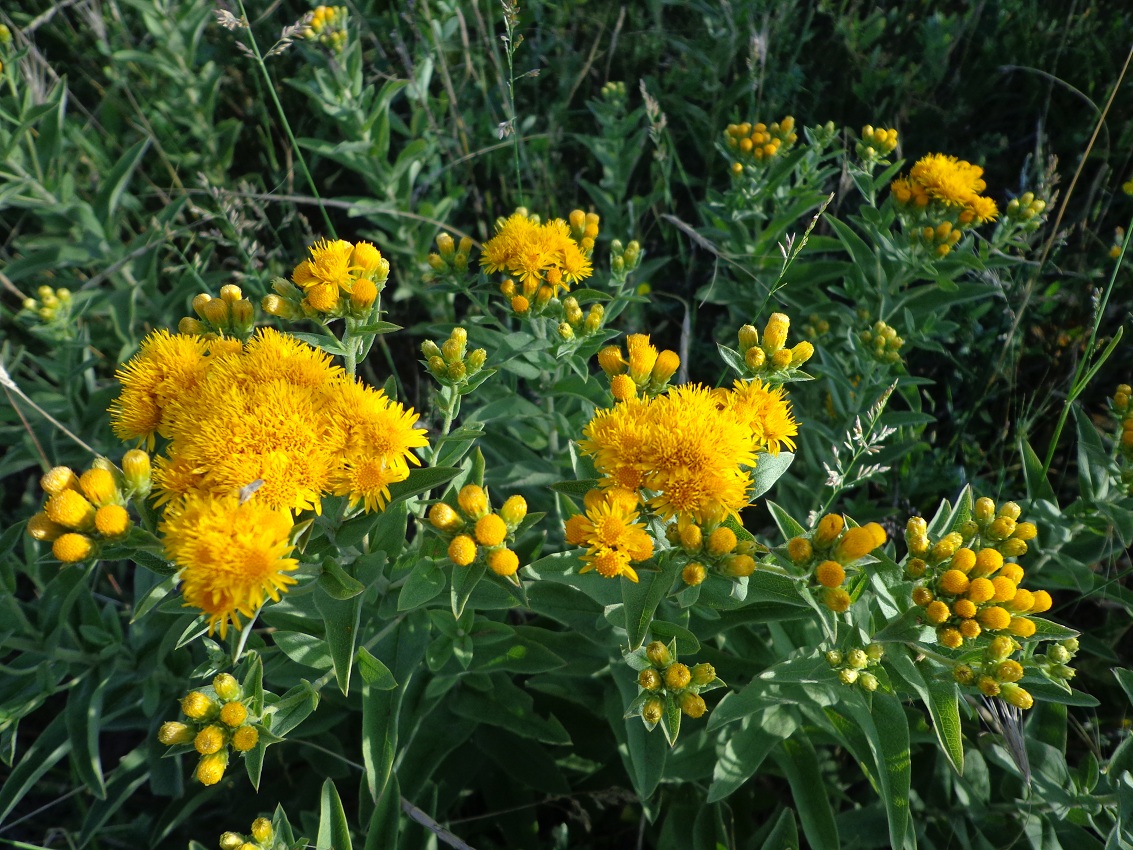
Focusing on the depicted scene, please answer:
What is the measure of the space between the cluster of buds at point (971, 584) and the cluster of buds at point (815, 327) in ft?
4.49

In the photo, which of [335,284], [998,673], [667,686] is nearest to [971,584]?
[998,673]

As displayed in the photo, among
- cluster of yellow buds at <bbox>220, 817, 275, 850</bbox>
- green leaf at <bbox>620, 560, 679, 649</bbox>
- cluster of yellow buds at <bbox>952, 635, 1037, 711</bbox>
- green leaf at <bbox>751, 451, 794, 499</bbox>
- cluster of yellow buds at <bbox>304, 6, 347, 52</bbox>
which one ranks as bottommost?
cluster of yellow buds at <bbox>220, 817, 275, 850</bbox>

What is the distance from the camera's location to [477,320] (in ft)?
9.47

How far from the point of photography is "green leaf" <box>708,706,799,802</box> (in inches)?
94.7

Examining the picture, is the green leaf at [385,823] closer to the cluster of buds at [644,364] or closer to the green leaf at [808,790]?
the green leaf at [808,790]

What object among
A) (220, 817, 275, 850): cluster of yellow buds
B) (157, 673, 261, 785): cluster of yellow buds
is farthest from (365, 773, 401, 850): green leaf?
(157, 673, 261, 785): cluster of yellow buds

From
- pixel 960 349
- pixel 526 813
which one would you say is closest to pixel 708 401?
pixel 526 813

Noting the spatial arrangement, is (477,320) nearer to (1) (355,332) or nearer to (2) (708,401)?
(1) (355,332)

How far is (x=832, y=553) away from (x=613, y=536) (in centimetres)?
61

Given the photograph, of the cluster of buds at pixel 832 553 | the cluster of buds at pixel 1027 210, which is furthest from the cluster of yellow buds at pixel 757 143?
the cluster of buds at pixel 832 553

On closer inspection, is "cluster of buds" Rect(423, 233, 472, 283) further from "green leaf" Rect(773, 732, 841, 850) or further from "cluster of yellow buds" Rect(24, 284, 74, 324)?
"green leaf" Rect(773, 732, 841, 850)

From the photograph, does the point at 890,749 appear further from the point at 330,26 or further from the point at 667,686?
the point at 330,26

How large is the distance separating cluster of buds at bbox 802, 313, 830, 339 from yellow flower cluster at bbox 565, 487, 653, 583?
1.85 metres

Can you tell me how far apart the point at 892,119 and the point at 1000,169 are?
2.22 feet
